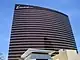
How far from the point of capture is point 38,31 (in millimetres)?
168125

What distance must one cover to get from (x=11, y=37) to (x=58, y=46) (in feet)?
146

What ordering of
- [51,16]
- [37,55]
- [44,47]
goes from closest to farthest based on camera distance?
1. [37,55]
2. [44,47]
3. [51,16]

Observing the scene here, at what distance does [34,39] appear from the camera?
6378 inches

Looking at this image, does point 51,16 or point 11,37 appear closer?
point 11,37

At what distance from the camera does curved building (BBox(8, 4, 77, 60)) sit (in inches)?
6235

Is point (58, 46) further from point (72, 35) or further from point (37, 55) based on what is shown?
point (37, 55)

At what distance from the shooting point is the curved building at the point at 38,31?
158375 millimetres

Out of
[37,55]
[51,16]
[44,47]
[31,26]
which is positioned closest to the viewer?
[37,55]

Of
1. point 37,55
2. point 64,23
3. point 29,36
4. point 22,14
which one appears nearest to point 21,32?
point 29,36

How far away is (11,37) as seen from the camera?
16162cm

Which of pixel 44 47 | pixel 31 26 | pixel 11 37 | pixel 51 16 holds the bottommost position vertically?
pixel 44 47

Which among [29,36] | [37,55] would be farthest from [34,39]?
[37,55]

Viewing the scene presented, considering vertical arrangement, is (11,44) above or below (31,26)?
below

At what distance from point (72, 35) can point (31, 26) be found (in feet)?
162
